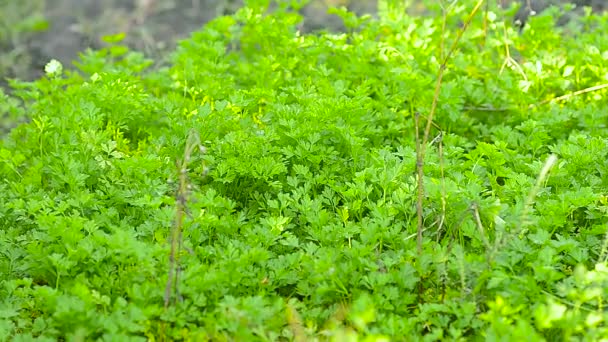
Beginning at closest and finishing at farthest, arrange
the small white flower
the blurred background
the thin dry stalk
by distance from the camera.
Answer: the thin dry stalk < the small white flower < the blurred background

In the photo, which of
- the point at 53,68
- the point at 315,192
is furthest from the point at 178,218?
the point at 53,68

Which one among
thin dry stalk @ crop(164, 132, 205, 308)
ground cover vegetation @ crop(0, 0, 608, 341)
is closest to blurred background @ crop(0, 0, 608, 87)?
ground cover vegetation @ crop(0, 0, 608, 341)

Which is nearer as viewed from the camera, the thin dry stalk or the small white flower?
the thin dry stalk

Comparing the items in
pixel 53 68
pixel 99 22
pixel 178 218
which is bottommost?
pixel 99 22

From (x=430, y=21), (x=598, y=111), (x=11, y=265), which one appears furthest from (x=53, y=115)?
(x=598, y=111)

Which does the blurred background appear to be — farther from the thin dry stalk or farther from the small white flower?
the thin dry stalk

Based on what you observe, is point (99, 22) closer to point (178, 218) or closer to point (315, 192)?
point (315, 192)

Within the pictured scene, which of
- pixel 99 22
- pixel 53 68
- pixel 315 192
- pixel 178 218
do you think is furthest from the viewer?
pixel 99 22

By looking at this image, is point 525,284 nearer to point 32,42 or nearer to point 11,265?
point 11,265
